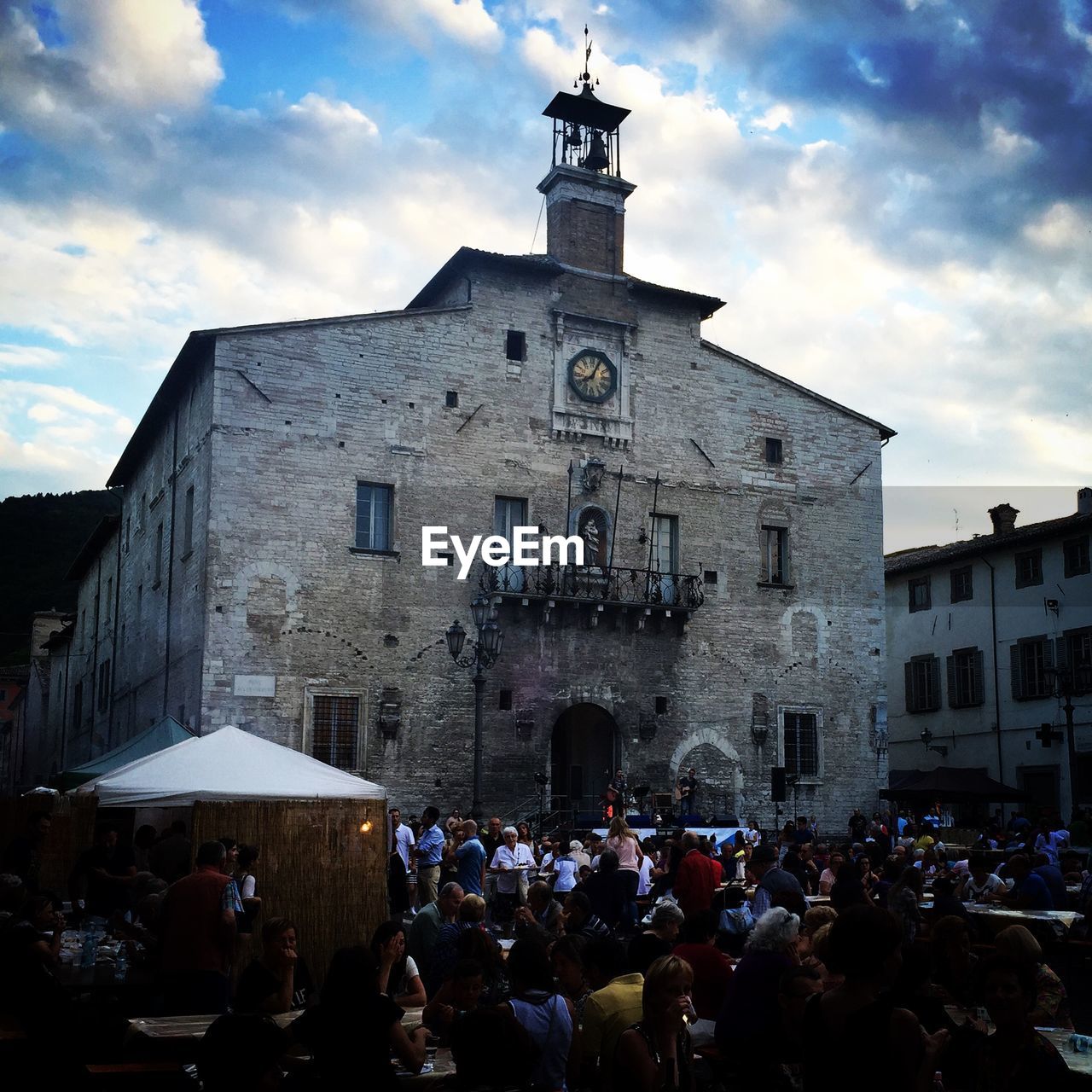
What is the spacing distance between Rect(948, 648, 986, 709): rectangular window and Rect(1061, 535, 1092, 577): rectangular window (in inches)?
167

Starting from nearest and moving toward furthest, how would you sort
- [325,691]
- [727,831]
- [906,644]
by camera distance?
1. [727,831]
2. [325,691]
3. [906,644]

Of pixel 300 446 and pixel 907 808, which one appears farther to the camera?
pixel 907 808

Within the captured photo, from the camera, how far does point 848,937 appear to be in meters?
4.98

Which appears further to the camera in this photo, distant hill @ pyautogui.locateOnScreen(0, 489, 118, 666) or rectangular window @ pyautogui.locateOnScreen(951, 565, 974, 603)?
distant hill @ pyautogui.locateOnScreen(0, 489, 118, 666)

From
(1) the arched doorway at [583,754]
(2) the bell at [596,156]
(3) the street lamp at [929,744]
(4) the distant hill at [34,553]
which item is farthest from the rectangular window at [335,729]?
(4) the distant hill at [34,553]

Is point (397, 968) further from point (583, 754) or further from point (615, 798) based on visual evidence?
point (583, 754)

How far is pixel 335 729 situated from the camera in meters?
25.3

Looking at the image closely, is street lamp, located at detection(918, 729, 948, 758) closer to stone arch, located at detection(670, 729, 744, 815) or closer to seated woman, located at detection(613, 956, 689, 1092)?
stone arch, located at detection(670, 729, 744, 815)

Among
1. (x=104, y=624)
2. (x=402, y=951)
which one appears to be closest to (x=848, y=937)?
(x=402, y=951)

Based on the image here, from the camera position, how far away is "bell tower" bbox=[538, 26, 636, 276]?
1170 inches

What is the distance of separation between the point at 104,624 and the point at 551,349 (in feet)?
57.0

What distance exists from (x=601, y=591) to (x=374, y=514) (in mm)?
5319

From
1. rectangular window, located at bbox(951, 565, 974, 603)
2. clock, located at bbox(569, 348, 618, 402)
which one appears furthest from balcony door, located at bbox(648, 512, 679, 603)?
rectangular window, located at bbox(951, 565, 974, 603)

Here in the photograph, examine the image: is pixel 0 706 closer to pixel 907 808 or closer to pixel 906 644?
pixel 906 644
